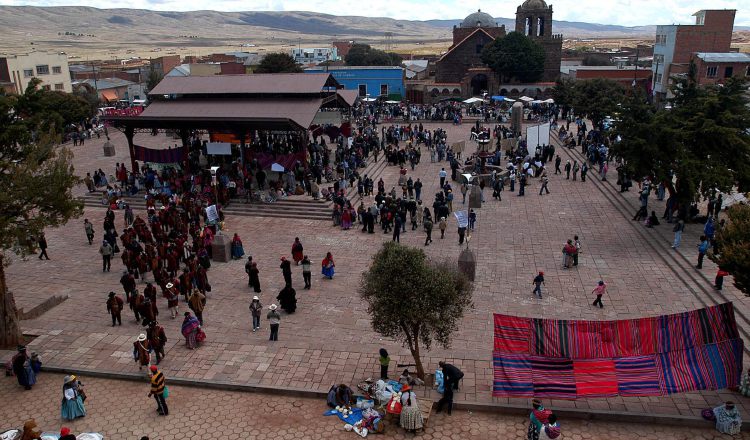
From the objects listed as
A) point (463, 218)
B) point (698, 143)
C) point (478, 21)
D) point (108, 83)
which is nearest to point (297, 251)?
point (463, 218)

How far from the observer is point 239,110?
92.4ft

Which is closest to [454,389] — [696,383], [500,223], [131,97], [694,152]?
[696,383]

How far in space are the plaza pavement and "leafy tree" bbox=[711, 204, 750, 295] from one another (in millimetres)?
3038

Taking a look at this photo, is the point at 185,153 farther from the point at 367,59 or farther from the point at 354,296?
the point at 367,59

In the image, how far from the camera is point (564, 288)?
55.2 ft

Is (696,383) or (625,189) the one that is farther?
(625,189)

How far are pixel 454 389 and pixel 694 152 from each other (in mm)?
14300

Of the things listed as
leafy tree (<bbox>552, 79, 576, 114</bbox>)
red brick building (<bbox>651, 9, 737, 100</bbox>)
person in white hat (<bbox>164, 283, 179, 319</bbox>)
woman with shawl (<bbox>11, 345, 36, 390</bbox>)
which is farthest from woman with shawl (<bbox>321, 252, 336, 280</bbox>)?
red brick building (<bbox>651, 9, 737, 100</bbox>)

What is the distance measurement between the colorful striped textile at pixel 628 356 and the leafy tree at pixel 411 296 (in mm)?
1158

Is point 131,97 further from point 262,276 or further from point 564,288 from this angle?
point 564,288

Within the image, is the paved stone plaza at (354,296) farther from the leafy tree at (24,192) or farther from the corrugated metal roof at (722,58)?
the corrugated metal roof at (722,58)

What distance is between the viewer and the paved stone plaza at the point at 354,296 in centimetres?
1276

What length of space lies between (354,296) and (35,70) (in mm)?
57890

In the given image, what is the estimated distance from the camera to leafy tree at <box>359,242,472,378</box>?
10.9 metres
